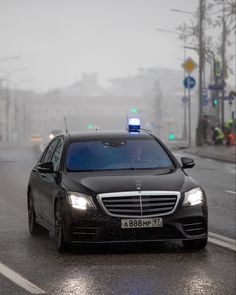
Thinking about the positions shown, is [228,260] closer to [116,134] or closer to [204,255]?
[204,255]

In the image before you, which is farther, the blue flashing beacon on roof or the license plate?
the blue flashing beacon on roof

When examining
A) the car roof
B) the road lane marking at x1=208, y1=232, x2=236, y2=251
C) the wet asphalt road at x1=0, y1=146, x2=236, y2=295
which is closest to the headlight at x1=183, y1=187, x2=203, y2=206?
the wet asphalt road at x1=0, y1=146, x2=236, y2=295

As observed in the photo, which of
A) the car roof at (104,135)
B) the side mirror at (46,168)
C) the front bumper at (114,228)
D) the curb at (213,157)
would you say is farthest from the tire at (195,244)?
the curb at (213,157)

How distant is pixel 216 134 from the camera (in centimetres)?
5044

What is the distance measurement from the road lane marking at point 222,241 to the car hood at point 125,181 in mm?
1275

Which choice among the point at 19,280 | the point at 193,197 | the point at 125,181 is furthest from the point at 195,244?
the point at 19,280

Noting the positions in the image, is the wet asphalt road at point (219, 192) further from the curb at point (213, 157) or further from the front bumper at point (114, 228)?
the front bumper at point (114, 228)

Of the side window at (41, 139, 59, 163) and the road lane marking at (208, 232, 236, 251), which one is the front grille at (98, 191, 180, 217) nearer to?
the road lane marking at (208, 232, 236, 251)

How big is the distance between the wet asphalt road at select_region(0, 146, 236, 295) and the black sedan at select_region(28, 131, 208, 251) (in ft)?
0.83

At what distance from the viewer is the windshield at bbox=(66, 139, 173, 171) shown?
11930mm

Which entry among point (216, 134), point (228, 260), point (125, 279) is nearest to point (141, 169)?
point (228, 260)

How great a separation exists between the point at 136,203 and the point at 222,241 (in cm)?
230

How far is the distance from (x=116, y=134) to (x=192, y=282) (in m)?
3.44

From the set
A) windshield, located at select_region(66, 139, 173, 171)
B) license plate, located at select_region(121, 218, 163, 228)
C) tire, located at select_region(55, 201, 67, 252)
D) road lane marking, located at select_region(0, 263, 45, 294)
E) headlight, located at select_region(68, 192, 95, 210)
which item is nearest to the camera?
road lane marking, located at select_region(0, 263, 45, 294)
